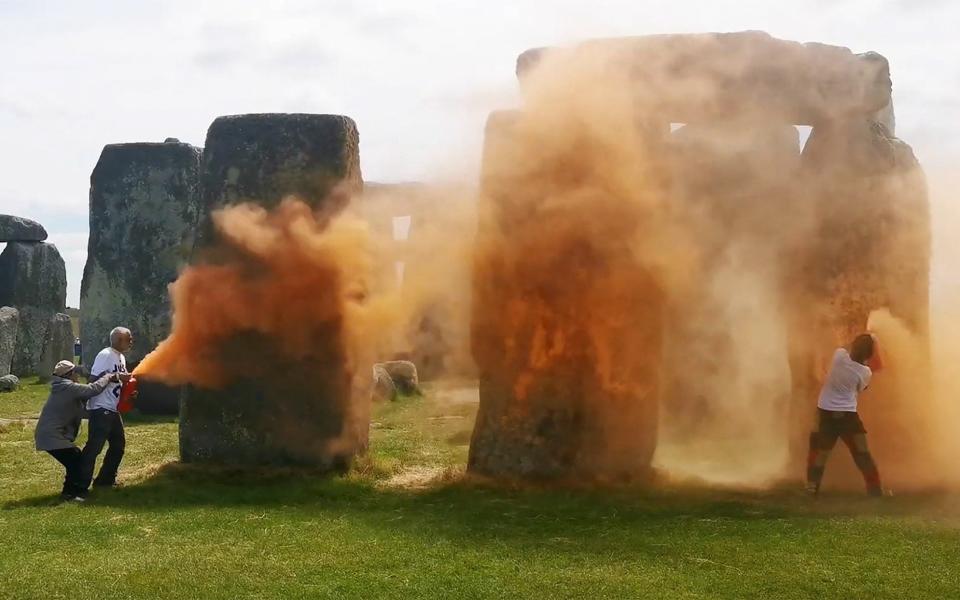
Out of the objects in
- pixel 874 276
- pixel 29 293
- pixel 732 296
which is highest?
pixel 874 276

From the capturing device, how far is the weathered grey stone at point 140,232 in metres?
17.3

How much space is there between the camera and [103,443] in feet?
29.8

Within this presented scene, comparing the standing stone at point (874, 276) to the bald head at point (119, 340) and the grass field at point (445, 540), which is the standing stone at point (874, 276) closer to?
the grass field at point (445, 540)

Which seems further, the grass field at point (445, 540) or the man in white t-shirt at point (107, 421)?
the man in white t-shirt at point (107, 421)

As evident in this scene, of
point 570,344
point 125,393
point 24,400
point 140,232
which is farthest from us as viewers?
point 24,400

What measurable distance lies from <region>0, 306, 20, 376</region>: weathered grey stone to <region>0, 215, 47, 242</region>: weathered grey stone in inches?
80.6

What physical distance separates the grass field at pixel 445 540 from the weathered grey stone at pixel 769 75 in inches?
157

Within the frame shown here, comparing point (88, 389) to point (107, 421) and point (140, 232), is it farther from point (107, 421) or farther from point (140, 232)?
point (140, 232)

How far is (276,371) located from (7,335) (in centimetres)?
1438

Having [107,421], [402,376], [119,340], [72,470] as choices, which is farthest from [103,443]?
[402,376]

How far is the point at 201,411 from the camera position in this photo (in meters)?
10.1

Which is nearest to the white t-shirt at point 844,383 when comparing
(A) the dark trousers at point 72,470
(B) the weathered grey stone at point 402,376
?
(A) the dark trousers at point 72,470

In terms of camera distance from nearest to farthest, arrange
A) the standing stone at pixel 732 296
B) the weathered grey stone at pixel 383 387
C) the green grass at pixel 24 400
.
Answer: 1. the standing stone at pixel 732 296
2. the green grass at pixel 24 400
3. the weathered grey stone at pixel 383 387

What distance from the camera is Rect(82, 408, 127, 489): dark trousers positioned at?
888 centimetres
